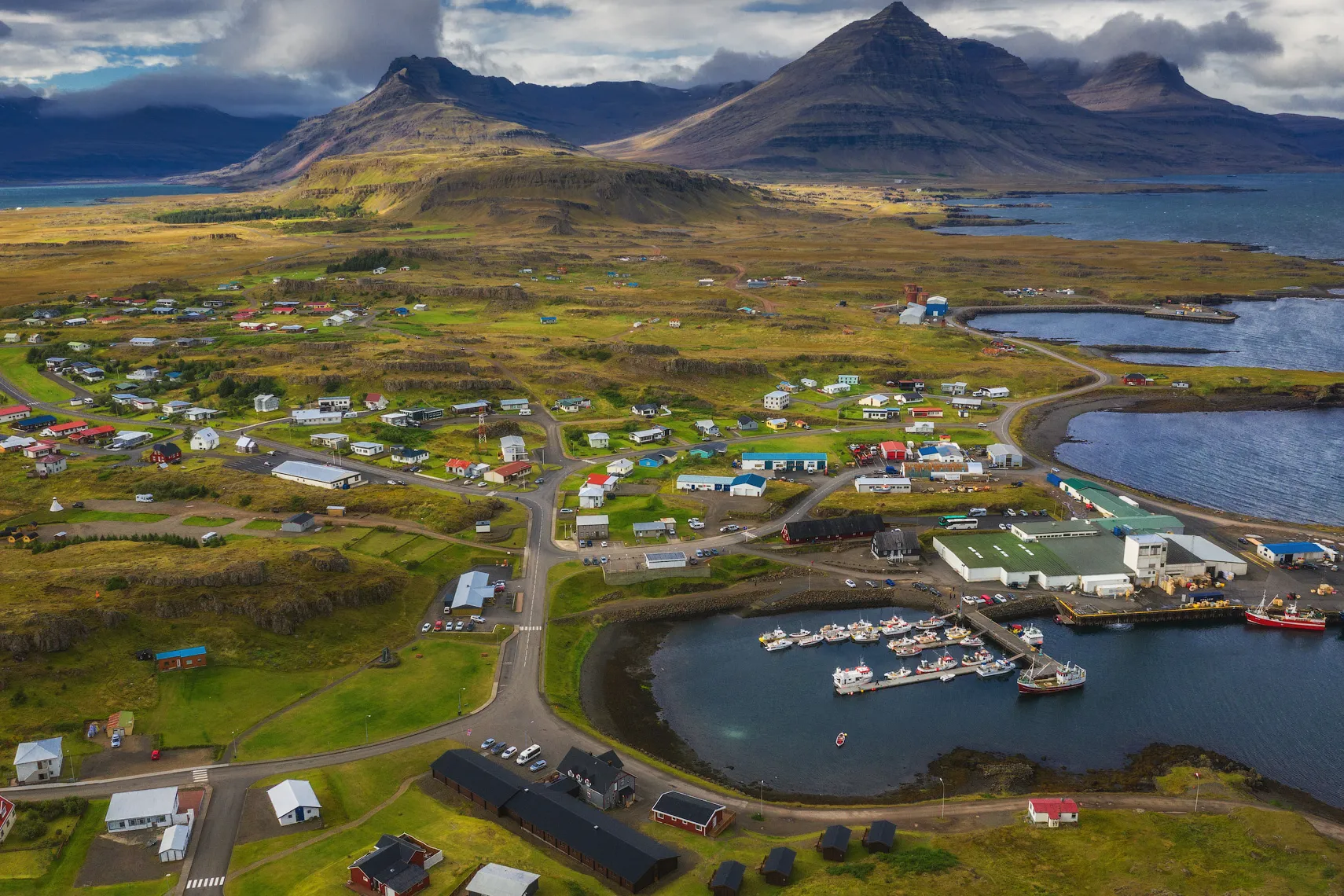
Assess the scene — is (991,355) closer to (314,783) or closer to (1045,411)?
(1045,411)

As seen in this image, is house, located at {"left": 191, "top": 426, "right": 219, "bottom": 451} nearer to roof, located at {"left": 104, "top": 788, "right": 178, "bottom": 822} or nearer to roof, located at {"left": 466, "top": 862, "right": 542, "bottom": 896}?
roof, located at {"left": 104, "top": 788, "right": 178, "bottom": 822}

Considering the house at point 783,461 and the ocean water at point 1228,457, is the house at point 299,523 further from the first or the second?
the ocean water at point 1228,457

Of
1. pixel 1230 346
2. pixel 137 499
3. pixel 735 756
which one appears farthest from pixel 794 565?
pixel 1230 346

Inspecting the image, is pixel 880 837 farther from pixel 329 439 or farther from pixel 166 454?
pixel 166 454

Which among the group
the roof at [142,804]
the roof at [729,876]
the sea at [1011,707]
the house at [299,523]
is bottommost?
the sea at [1011,707]

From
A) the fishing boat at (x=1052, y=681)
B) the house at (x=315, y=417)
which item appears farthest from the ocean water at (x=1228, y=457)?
the house at (x=315, y=417)

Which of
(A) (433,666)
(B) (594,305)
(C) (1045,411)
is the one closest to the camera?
(A) (433,666)
